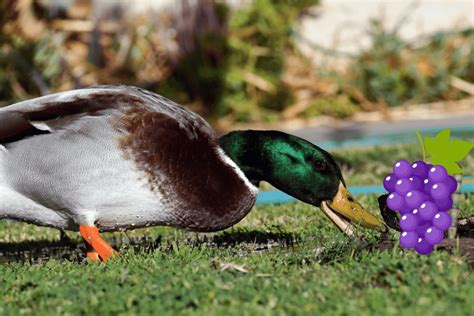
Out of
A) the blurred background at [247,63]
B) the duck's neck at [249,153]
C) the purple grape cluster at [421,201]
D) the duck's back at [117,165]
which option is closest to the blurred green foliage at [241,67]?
the blurred background at [247,63]

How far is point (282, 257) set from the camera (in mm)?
4289

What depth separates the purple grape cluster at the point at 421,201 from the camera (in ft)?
13.0

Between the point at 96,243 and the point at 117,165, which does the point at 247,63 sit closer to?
the point at 96,243

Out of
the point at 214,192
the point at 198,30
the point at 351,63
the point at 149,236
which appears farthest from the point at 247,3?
the point at 214,192

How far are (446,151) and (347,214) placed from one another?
665 mm

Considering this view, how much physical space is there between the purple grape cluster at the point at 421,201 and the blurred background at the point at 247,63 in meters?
6.17

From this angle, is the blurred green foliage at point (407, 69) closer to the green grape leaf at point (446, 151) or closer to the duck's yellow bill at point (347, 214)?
the duck's yellow bill at point (347, 214)

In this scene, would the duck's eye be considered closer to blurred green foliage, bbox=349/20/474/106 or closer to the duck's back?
the duck's back

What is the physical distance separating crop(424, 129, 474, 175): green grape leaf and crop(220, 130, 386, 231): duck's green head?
546 millimetres

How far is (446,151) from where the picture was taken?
420cm

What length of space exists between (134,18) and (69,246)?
24.0ft

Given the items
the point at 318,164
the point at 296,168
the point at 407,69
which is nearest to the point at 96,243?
the point at 296,168

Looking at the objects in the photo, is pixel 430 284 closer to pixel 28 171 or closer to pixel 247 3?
pixel 28 171

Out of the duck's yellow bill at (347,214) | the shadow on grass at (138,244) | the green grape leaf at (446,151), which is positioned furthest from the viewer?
the shadow on grass at (138,244)
